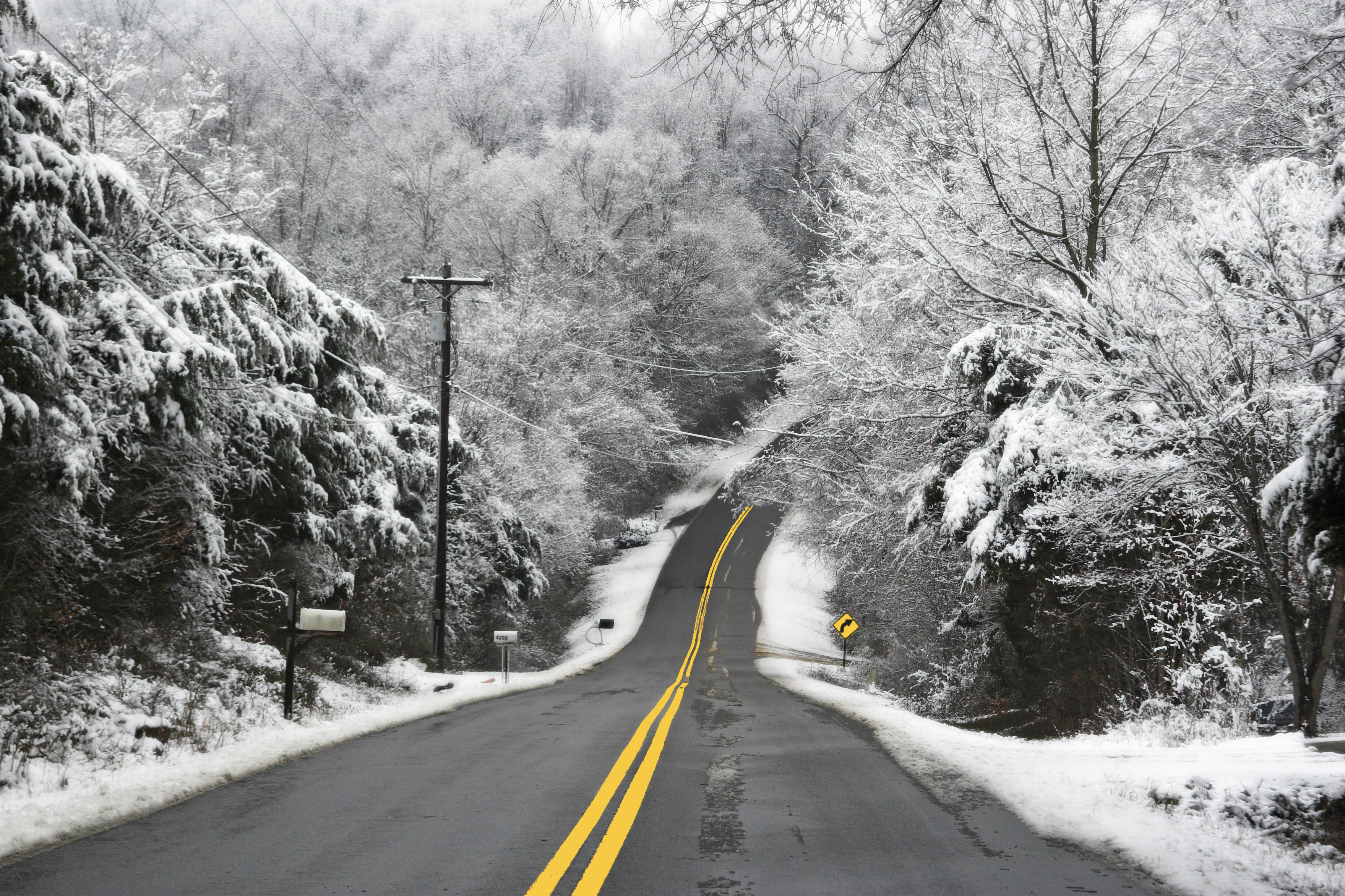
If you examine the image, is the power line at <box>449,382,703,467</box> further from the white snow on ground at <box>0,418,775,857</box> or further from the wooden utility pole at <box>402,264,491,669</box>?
the white snow on ground at <box>0,418,775,857</box>

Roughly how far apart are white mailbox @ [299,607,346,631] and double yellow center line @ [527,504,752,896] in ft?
11.1

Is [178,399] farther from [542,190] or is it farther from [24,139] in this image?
[542,190]

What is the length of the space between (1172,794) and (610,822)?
370 cm

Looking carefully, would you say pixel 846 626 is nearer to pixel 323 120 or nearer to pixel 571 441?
pixel 571 441

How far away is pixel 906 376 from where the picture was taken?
1639 cm

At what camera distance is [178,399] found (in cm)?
977

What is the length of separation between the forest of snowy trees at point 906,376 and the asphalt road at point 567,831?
7.60 feet

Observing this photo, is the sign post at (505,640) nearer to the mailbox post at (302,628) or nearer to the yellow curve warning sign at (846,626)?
the mailbox post at (302,628)

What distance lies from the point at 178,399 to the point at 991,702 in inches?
485

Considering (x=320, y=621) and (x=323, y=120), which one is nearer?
(x=320, y=621)

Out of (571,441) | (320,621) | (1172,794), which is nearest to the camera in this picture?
(1172,794)

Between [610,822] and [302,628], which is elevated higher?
[302,628]

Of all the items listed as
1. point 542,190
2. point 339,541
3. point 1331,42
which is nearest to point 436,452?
point 339,541

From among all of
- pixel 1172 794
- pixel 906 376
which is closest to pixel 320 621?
pixel 1172 794
